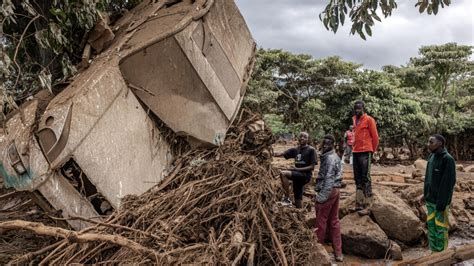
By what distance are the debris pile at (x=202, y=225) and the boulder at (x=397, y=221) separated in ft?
6.68

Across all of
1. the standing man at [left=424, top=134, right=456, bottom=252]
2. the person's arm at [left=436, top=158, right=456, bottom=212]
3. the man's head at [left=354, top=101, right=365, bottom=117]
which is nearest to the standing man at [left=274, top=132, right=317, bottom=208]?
the man's head at [left=354, top=101, right=365, bottom=117]

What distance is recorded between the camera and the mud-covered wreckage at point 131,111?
3.80 metres

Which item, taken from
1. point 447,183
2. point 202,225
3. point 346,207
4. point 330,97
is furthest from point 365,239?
point 330,97

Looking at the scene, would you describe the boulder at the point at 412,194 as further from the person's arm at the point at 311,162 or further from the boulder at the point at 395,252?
the person's arm at the point at 311,162

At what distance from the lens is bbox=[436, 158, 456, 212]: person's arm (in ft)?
17.7

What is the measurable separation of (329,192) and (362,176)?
3.66 ft

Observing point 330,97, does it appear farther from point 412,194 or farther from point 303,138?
point 303,138

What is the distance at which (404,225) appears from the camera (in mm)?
6918

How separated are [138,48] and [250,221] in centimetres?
213

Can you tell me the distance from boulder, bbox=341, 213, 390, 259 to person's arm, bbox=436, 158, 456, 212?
4.10 ft

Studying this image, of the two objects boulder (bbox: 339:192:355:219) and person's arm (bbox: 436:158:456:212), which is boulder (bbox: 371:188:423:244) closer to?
boulder (bbox: 339:192:355:219)

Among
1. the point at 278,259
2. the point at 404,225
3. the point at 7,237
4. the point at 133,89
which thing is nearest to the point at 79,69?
the point at 133,89

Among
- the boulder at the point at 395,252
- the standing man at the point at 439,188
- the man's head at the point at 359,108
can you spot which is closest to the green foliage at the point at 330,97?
the man's head at the point at 359,108

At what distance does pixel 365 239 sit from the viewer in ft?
21.1
